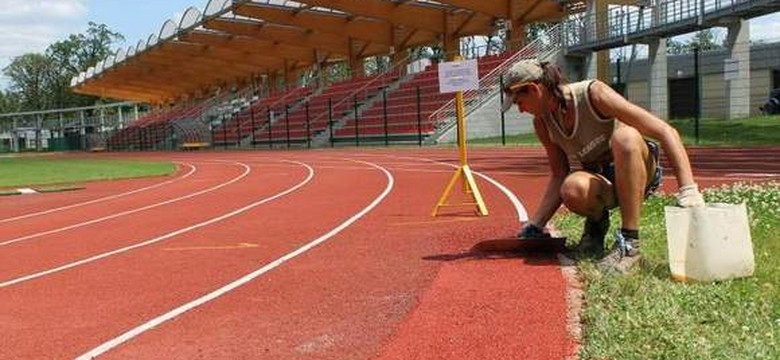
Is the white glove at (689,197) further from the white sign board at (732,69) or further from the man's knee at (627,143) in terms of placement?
the white sign board at (732,69)

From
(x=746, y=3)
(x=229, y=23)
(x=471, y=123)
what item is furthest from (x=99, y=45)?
(x=746, y=3)

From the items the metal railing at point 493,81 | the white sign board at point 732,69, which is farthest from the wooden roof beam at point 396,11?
the white sign board at point 732,69

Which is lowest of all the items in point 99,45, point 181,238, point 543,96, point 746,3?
point 181,238

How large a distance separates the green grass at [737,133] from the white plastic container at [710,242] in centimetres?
1593

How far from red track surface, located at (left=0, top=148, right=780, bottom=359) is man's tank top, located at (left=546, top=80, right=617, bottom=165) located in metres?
0.82

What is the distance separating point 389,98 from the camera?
4294cm

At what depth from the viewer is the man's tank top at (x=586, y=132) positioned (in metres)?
5.64

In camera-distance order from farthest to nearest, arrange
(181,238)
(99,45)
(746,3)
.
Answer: (99,45) → (746,3) → (181,238)

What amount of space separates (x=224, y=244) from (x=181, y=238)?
1003 mm

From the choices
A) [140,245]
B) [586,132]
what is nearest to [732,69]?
[140,245]

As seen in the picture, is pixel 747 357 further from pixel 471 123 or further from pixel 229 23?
pixel 229 23

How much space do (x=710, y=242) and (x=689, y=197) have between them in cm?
29

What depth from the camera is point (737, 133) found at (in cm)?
2331

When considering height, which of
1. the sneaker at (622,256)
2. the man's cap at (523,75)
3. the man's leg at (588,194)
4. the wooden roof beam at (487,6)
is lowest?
the sneaker at (622,256)
